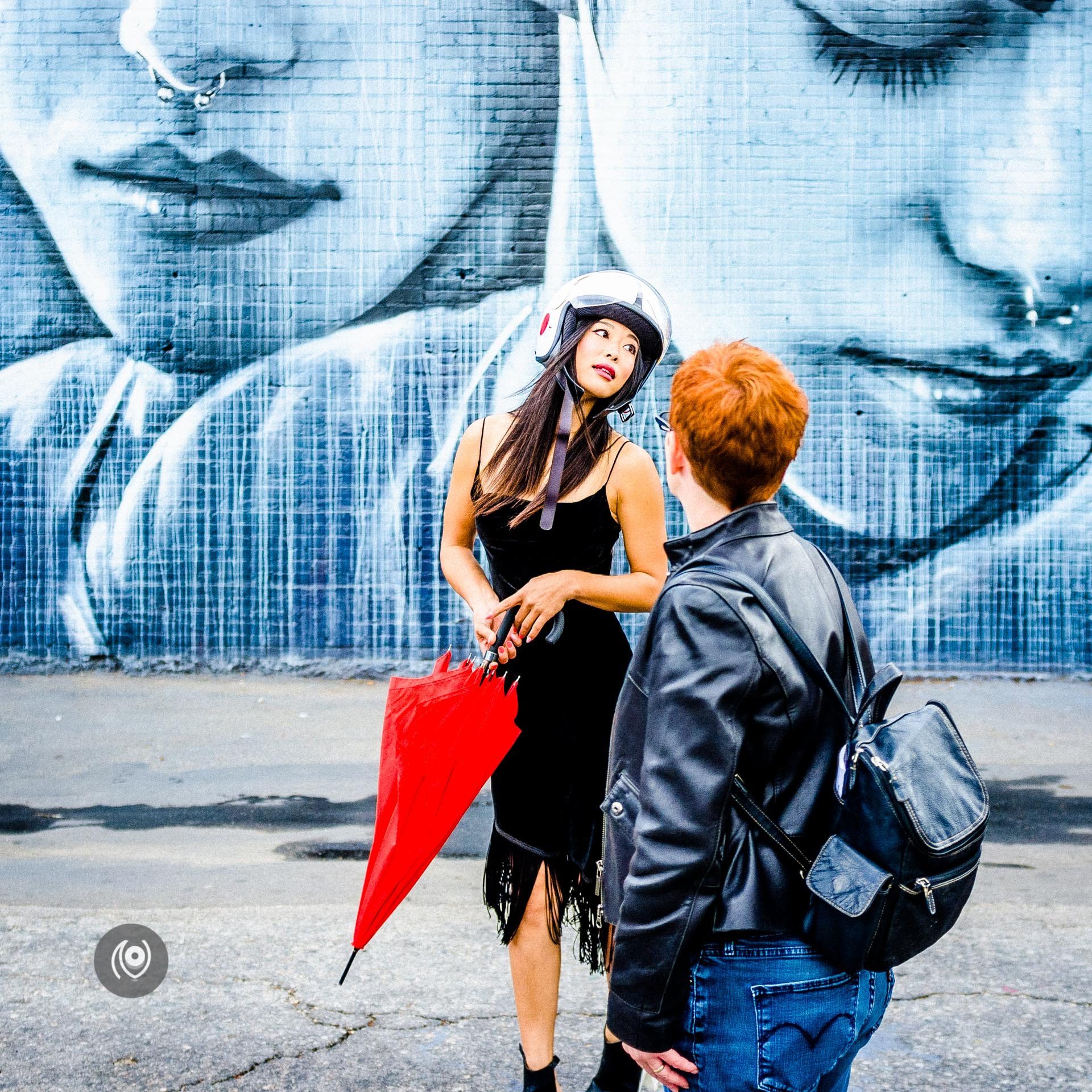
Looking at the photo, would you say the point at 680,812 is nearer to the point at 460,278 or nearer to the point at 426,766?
the point at 426,766

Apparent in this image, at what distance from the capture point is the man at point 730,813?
1653mm

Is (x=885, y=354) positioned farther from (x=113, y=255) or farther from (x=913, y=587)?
(x=113, y=255)

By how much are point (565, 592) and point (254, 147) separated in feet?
18.4

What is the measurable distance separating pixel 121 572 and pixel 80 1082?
4915 mm

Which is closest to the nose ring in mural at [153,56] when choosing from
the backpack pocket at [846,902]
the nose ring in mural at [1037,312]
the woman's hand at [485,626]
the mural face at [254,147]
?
the mural face at [254,147]

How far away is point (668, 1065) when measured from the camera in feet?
5.73

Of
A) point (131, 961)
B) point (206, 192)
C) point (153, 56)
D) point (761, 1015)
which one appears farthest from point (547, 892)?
point (153, 56)

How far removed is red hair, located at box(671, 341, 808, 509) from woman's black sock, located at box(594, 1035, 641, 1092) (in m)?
1.49

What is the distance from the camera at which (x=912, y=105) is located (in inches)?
289

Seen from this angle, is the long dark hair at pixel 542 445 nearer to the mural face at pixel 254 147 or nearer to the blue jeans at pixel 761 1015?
the blue jeans at pixel 761 1015

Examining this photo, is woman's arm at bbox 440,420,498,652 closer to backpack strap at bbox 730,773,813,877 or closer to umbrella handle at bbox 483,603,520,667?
umbrella handle at bbox 483,603,520,667

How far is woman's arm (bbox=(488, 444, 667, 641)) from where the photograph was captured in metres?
2.76

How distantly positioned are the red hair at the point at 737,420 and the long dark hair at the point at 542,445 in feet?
3.08

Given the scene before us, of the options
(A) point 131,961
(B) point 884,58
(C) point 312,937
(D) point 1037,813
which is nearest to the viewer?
(A) point 131,961
